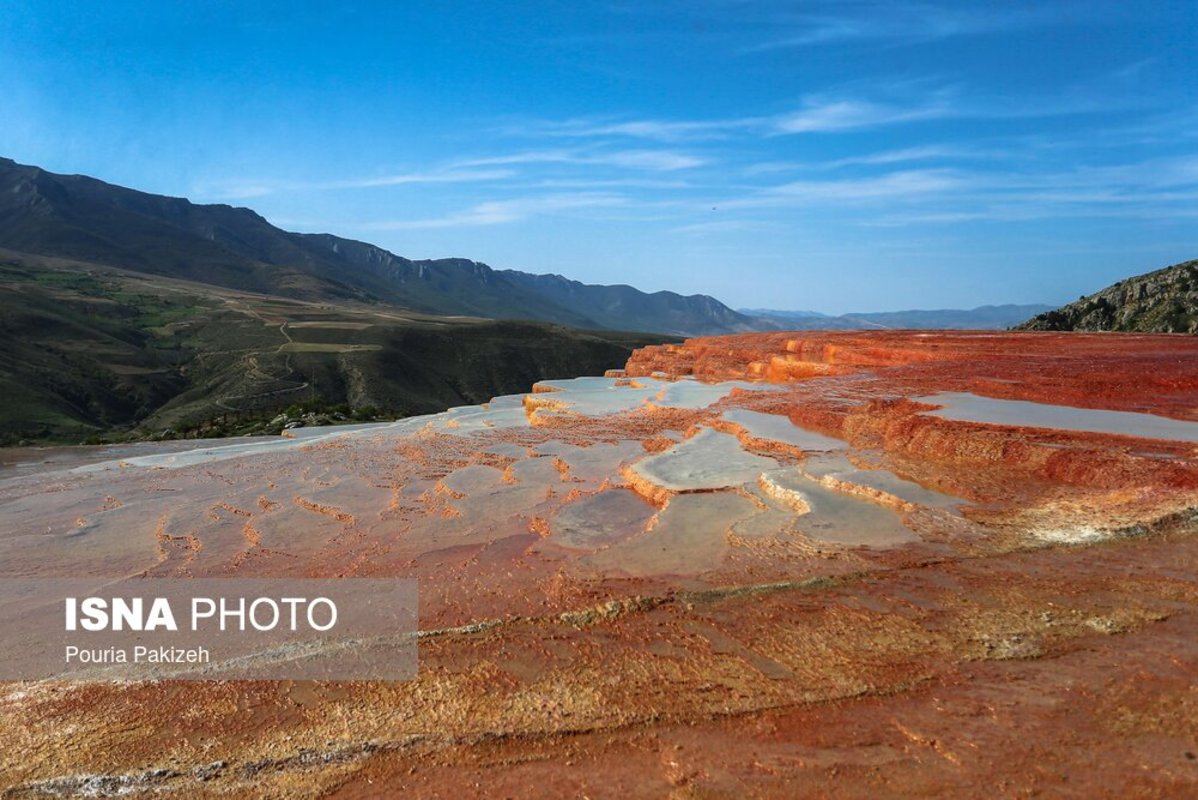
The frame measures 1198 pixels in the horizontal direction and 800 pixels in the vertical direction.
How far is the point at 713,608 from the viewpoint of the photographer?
494cm

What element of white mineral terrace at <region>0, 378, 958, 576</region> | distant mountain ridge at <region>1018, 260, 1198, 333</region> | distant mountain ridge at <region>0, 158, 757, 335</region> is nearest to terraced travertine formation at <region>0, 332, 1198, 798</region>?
white mineral terrace at <region>0, 378, 958, 576</region>

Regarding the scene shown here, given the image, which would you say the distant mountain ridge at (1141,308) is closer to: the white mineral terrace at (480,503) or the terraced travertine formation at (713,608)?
the terraced travertine formation at (713,608)

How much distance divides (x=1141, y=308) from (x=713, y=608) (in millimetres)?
35356

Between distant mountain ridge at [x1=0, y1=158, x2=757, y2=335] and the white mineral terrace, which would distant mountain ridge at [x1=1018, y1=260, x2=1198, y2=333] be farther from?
distant mountain ridge at [x1=0, y1=158, x2=757, y2=335]

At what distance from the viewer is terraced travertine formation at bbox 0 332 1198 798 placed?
3.25 m

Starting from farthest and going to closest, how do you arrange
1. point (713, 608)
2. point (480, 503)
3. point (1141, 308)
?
point (1141, 308)
point (480, 503)
point (713, 608)

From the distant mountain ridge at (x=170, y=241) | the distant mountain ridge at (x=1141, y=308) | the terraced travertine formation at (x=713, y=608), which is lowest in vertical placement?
the terraced travertine formation at (x=713, y=608)

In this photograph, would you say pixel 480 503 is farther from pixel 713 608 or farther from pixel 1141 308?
pixel 1141 308

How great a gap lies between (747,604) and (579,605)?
1228mm

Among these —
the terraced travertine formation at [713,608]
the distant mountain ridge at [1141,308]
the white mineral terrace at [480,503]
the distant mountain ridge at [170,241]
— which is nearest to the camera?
the terraced travertine formation at [713,608]

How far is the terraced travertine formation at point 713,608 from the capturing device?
3.25 m

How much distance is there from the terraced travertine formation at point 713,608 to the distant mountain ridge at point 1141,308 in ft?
73.3

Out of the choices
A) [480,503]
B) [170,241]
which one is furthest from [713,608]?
[170,241]

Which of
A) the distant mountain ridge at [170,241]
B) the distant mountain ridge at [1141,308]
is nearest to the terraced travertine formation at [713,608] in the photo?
the distant mountain ridge at [1141,308]
